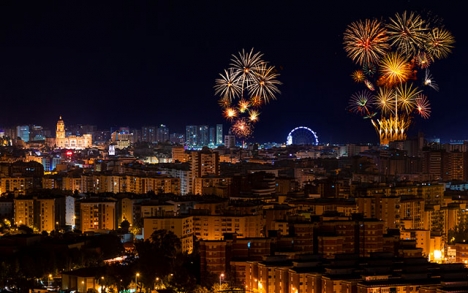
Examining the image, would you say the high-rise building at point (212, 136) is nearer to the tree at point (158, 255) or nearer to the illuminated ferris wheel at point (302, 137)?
the illuminated ferris wheel at point (302, 137)

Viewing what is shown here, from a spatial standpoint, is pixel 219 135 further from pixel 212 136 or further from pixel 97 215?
pixel 97 215

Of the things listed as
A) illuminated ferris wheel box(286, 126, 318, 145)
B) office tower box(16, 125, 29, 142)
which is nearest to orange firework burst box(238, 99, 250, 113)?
illuminated ferris wheel box(286, 126, 318, 145)

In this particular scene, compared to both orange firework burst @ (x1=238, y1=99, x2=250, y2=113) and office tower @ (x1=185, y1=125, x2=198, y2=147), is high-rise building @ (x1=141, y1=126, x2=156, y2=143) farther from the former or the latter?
orange firework burst @ (x1=238, y1=99, x2=250, y2=113)

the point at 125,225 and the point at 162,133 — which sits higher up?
the point at 162,133

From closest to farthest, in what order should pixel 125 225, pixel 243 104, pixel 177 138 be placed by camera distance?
pixel 243 104, pixel 125 225, pixel 177 138

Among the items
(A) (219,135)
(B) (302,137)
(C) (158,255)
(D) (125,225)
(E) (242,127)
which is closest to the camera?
(C) (158,255)

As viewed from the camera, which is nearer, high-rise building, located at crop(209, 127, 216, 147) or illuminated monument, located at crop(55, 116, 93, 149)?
illuminated monument, located at crop(55, 116, 93, 149)

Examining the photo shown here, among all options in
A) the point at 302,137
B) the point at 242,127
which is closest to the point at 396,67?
the point at 242,127
